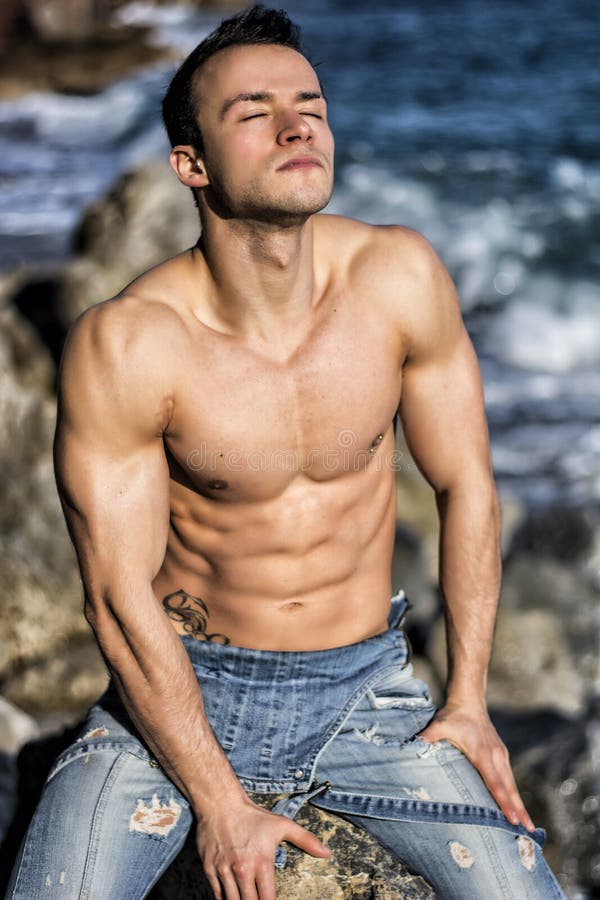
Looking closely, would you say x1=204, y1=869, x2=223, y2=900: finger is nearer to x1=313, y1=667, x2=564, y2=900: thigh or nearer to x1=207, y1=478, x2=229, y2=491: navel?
x1=313, y1=667, x2=564, y2=900: thigh

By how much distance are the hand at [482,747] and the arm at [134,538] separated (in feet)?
1.43

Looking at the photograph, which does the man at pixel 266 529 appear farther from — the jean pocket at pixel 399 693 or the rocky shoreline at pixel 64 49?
the rocky shoreline at pixel 64 49

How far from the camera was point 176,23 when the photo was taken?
19438 millimetres

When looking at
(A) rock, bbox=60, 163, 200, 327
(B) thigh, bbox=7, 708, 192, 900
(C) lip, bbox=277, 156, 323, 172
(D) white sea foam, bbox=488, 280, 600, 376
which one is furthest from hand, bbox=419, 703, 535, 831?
(D) white sea foam, bbox=488, 280, 600, 376


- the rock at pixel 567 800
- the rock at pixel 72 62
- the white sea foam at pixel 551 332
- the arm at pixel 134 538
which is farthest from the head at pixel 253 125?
the rock at pixel 72 62

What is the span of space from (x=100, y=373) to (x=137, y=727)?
2.70 feet

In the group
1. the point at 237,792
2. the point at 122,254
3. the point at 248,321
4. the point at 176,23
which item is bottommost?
the point at 176,23

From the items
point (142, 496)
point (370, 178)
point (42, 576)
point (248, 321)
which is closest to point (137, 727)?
point (142, 496)

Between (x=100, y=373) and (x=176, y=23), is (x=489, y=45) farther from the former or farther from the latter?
(x=100, y=373)

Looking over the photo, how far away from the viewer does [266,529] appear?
2.89 metres

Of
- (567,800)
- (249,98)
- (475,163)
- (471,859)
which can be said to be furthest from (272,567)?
(475,163)

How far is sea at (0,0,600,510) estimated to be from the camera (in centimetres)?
873

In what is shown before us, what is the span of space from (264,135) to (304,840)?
1585mm

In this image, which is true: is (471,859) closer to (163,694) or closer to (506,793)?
(506,793)
